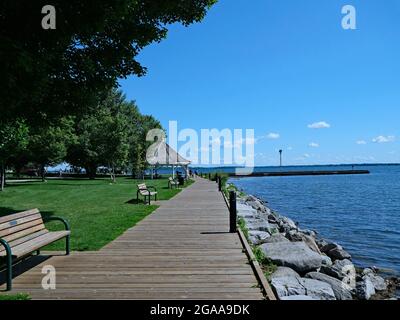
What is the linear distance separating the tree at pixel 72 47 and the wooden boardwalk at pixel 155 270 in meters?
3.82

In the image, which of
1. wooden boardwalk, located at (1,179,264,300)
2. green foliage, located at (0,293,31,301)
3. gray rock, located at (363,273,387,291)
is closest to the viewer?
green foliage, located at (0,293,31,301)

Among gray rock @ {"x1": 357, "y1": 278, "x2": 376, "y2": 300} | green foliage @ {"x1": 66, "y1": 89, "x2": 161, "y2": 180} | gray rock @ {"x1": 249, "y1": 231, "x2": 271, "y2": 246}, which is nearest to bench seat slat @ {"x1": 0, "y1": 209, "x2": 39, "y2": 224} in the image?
gray rock @ {"x1": 249, "y1": 231, "x2": 271, "y2": 246}

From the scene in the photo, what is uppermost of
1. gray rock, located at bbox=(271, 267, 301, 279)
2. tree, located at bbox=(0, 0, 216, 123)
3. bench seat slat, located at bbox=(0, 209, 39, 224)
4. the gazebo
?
tree, located at bbox=(0, 0, 216, 123)

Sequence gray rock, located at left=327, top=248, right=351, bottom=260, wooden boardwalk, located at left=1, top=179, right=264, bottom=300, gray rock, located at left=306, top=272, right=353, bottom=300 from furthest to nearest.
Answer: gray rock, located at left=327, top=248, right=351, bottom=260, gray rock, located at left=306, top=272, right=353, bottom=300, wooden boardwalk, located at left=1, top=179, right=264, bottom=300

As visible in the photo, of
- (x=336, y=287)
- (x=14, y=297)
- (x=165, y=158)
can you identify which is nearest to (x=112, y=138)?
(x=165, y=158)

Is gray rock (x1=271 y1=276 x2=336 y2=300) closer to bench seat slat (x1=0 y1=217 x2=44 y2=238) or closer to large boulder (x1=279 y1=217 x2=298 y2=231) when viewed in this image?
bench seat slat (x1=0 y1=217 x2=44 y2=238)

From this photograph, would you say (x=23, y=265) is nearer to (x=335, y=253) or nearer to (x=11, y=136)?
(x=335, y=253)

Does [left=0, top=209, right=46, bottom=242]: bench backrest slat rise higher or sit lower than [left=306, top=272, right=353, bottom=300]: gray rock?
higher

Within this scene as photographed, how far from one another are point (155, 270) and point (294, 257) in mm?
3205

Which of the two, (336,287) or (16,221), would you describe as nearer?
(16,221)

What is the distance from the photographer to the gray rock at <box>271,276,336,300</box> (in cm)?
601

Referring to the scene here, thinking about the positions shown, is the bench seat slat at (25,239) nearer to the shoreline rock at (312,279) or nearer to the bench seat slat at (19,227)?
the bench seat slat at (19,227)

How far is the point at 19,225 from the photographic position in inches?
293
